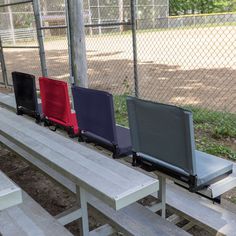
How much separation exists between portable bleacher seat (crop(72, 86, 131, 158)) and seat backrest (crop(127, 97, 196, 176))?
0.21 meters

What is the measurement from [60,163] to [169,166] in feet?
2.31

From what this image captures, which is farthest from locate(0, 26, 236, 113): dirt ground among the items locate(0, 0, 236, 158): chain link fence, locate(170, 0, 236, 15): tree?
locate(170, 0, 236, 15): tree

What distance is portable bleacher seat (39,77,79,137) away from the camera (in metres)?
3.20

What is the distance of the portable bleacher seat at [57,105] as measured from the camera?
3197 mm

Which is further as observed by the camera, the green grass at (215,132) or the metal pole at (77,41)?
the green grass at (215,132)

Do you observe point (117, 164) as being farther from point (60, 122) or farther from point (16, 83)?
point (16, 83)

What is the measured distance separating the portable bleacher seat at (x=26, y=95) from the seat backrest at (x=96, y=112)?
0.79m

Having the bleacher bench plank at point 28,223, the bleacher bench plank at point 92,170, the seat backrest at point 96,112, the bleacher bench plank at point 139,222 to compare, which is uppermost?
the seat backrest at point 96,112

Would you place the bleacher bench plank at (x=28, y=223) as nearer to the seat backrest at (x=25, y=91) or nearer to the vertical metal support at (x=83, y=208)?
the vertical metal support at (x=83, y=208)

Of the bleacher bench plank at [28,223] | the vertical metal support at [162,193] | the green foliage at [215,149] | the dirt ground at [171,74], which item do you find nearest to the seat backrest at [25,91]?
the bleacher bench plank at [28,223]

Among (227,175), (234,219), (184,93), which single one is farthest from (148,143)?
(184,93)

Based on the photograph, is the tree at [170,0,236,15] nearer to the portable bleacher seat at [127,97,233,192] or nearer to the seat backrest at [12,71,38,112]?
the seat backrest at [12,71,38,112]

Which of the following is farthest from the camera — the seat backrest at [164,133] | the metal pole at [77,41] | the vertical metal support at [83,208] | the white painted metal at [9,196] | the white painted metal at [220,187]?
the metal pole at [77,41]

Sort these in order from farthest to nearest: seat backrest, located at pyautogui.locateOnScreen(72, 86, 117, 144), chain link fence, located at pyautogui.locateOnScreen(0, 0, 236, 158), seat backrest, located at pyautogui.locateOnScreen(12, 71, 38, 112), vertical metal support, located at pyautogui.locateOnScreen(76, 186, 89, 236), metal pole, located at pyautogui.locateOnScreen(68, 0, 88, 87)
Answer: chain link fence, located at pyautogui.locateOnScreen(0, 0, 236, 158) → metal pole, located at pyautogui.locateOnScreen(68, 0, 88, 87) → seat backrest, located at pyautogui.locateOnScreen(12, 71, 38, 112) → seat backrest, located at pyautogui.locateOnScreen(72, 86, 117, 144) → vertical metal support, located at pyautogui.locateOnScreen(76, 186, 89, 236)
